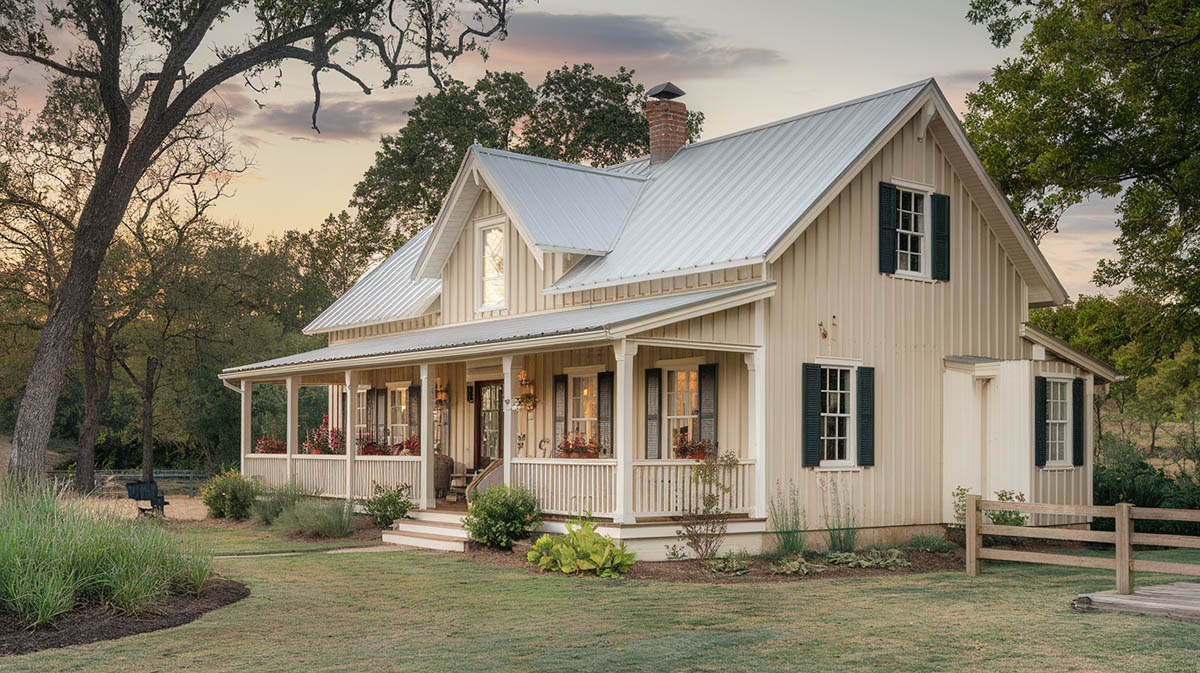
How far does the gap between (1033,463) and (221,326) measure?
25.5 m

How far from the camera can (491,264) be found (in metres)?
21.2

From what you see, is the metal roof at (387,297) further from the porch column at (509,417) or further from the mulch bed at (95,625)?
the mulch bed at (95,625)

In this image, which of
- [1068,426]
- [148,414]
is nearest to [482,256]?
[1068,426]

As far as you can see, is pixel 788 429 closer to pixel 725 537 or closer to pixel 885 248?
pixel 725 537

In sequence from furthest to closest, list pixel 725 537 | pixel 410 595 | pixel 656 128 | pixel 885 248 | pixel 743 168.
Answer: pixel 656 128 → pixel 743 168 → pixel 885 248 → pixel 725 537 → pixel 410 595

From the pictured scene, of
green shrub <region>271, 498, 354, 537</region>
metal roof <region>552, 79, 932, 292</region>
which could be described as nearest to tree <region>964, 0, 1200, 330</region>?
metal roof <region>552, 79, 932, 292</region>

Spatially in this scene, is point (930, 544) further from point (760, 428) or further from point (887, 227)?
point (887, 227)

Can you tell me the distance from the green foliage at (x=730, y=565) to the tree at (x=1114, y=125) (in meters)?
11.7

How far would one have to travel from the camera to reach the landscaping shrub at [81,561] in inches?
390

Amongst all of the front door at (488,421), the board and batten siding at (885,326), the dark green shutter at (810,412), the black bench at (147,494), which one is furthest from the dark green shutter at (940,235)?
the black bench at (147,494)

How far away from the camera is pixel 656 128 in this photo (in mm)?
22688

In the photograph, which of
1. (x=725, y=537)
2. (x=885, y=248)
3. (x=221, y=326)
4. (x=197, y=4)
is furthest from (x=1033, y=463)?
(x=221, y=326)

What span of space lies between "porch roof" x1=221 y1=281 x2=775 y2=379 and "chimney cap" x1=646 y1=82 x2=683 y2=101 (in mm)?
5489

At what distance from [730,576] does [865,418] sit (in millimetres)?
4107
